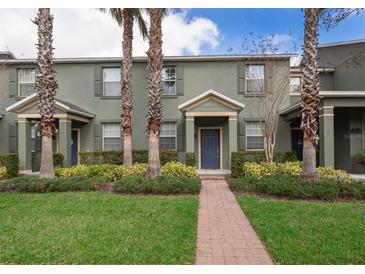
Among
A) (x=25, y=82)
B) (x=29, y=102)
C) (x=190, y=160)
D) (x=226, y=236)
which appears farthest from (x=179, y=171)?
(x=25, y=82)

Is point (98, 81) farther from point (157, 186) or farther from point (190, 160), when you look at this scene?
point (157, 186)

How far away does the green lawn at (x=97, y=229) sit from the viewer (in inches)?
169

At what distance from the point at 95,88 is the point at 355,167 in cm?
1405

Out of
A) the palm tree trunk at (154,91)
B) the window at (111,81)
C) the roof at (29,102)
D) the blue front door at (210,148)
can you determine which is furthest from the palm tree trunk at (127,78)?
the blue front door at (210,148)

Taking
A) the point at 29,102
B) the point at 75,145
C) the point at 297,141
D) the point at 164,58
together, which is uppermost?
the point at 164,58

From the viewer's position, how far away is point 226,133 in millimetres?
15211

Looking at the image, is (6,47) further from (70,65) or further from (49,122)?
(49,122)

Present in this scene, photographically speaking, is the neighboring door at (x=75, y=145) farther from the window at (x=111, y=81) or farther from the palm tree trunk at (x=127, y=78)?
the palm tree trunk at (x=127, y=78)

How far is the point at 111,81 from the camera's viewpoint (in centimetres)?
1576

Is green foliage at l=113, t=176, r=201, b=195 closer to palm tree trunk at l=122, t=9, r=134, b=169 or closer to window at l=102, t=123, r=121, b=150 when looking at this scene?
palm tree trunk at l=122, t=9, r=134, b=169

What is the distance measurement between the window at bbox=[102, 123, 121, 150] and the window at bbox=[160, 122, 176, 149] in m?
2.49

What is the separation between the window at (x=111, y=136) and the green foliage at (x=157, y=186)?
21.9ft

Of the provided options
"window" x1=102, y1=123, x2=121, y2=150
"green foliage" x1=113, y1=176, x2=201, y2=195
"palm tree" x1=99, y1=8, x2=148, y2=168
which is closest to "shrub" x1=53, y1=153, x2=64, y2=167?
"window" x1=102, y1=123, x2=121, y2=150

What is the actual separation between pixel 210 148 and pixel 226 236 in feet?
33.4
